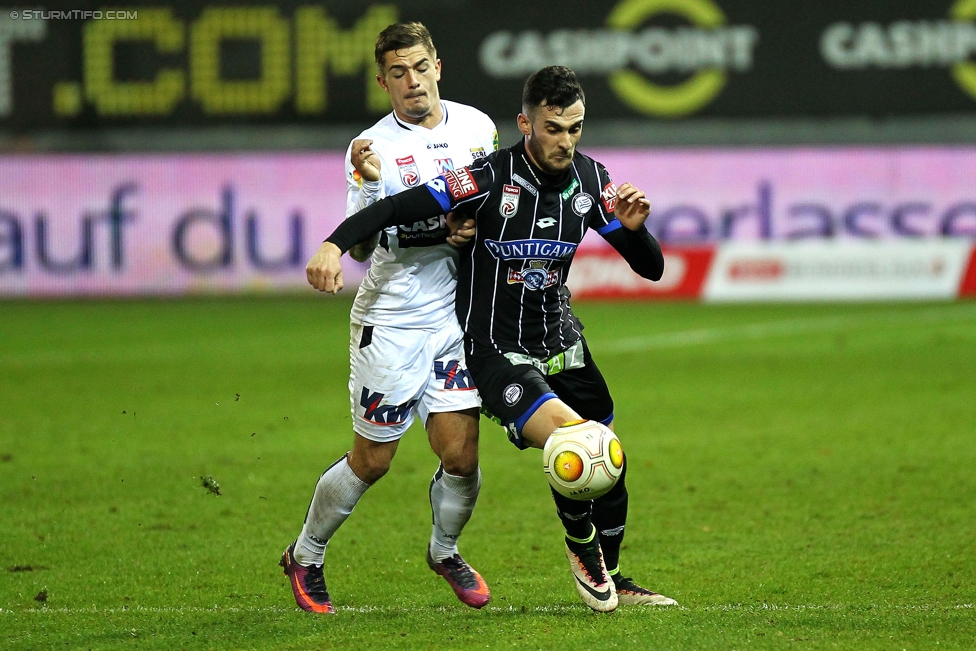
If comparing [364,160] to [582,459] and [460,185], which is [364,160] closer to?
[460,185]

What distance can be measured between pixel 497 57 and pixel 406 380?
13.9 metres

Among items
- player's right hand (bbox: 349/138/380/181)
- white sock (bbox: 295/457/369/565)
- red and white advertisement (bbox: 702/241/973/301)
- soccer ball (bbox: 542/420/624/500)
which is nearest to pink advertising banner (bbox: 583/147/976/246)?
red and white advertisement (bbox: 702/241/973/301)

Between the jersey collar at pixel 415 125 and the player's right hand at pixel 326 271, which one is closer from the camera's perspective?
the player's right hand at pixel 326 271

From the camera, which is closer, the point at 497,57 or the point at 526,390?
the point at 526,390

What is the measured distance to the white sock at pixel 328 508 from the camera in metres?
5.06

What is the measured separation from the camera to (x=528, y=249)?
481 cm

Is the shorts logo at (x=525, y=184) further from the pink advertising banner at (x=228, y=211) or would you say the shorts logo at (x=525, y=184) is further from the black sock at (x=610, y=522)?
the pink advertising banner at (x=228, y=211)

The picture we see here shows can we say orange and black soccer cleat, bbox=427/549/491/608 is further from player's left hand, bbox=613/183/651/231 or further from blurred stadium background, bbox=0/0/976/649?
player's left hand, bbox=613/183/651/231

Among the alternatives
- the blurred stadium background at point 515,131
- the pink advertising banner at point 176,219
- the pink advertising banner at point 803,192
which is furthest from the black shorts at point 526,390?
the pink advertising banner at point 176,219

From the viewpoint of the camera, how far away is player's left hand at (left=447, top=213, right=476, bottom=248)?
4820mm

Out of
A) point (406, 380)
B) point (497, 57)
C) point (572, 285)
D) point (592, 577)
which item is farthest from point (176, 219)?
point (592, 577)

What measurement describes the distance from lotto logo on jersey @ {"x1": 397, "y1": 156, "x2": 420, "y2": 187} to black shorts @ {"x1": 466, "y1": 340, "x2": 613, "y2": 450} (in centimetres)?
71

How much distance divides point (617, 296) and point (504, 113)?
10.9ft

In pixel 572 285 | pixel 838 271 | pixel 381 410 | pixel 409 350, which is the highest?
pixel 409 350
